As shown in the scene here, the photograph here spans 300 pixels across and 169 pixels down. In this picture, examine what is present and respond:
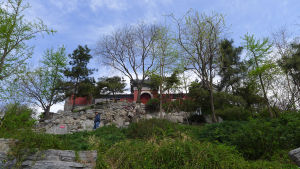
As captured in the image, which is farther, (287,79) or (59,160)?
(287,79)

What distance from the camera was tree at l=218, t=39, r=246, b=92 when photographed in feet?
59.4

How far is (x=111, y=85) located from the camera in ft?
74.6

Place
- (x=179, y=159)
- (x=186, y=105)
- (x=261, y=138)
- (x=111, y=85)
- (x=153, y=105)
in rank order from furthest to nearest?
(x=111, y=85) → (x=153, y=105) → (x=186, y=105) → (x=261, y=138) → (x=179, y=159)

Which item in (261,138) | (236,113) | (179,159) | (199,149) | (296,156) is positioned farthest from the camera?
(236,113)

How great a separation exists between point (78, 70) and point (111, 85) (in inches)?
176

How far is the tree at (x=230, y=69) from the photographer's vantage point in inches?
713

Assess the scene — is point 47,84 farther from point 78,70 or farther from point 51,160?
point 51,160

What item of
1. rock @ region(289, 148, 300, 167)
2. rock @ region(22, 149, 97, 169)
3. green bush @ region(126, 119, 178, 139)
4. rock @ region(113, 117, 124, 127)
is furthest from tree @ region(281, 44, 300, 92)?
rock @ region(22, 149, 97, 169)

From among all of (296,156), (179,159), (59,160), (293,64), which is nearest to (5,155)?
(59,160)

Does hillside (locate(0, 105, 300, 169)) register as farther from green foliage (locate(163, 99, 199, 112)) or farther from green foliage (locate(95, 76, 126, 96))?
green foliage (locate(95, 76, 126, 96))

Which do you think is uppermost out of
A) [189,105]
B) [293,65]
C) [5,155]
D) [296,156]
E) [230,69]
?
[230,69]

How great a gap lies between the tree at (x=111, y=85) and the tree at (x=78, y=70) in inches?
96.5

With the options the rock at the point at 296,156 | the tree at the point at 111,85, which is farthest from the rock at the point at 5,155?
the tree at the point at 111,85

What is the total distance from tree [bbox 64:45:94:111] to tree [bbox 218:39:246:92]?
16029 millimetres
